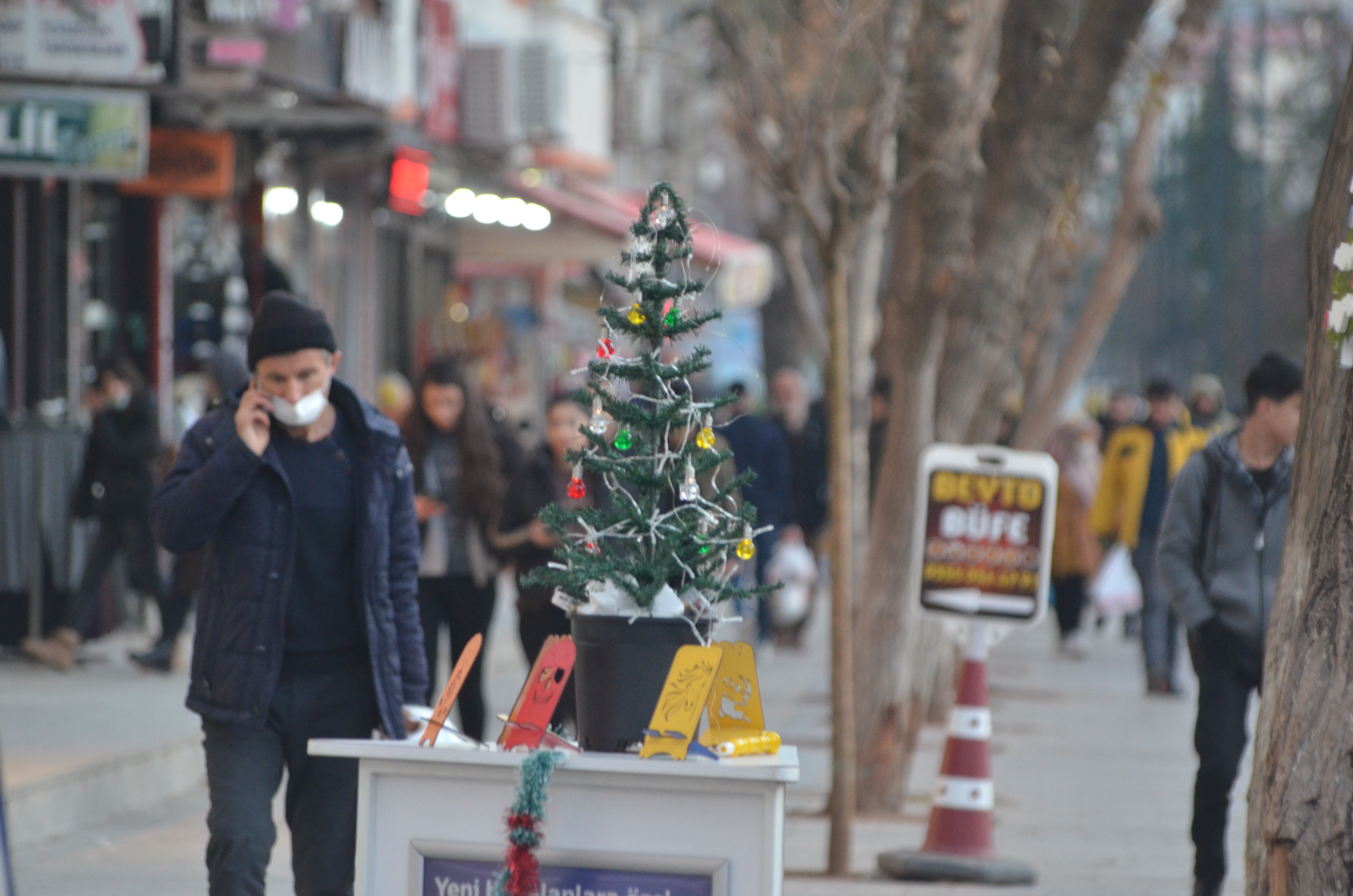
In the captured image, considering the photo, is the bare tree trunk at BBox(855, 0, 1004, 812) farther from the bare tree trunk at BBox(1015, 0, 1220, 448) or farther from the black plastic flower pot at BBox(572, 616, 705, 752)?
the black plastic flower pot at BBox(572, 616, 705, 752)

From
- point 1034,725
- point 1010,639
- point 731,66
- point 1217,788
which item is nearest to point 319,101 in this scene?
point 731,66

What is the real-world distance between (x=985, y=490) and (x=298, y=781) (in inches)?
176

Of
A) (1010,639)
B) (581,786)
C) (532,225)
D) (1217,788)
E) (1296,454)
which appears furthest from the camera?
(532,225)

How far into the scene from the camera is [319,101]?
48.5ft

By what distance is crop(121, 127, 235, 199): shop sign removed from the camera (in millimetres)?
14359

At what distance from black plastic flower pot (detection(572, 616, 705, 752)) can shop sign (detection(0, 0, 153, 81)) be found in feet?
27.6

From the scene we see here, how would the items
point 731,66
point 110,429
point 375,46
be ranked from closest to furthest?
point 731,66
point 110,429
point 375,46

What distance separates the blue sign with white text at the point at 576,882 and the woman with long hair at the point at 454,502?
4.45 m

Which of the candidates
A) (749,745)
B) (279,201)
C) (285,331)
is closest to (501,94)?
(279,201)

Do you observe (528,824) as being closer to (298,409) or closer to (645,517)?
(645,517)

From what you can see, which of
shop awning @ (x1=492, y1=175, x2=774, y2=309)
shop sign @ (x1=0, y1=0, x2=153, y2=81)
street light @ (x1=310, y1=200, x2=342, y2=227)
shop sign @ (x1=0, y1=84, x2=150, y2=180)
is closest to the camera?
shop sign @ (x1=0, y1=84, x2=150, y2=180)

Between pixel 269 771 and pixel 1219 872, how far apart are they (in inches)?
133

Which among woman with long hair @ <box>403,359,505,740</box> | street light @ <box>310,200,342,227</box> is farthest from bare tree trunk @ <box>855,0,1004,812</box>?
street light @ <box>310,200,342,227</box>

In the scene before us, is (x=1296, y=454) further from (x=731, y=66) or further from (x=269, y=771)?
(x=731, y=66)
